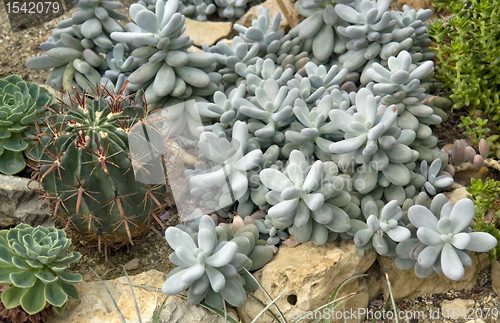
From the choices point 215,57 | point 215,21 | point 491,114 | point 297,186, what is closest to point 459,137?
point 491,114

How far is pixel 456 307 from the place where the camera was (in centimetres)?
227

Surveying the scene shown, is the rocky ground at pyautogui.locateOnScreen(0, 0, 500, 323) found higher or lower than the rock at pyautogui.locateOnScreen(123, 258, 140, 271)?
lower

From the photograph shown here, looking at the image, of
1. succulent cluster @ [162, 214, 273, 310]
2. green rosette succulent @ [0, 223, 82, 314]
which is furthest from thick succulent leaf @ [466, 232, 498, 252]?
green rosette succulent @ [0, 223, 82, 314]

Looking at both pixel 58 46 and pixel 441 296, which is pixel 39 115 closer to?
pixel 58 46

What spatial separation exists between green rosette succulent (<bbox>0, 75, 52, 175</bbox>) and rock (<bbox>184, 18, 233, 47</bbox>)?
1436mm

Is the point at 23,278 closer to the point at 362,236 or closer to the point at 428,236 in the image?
the point at 362,236

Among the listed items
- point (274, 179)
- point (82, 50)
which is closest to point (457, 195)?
point (274, 179)

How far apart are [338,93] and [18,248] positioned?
1762 mm

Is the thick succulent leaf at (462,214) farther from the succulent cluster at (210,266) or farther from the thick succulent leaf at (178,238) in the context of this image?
the thick succulent leaf at (178,238)

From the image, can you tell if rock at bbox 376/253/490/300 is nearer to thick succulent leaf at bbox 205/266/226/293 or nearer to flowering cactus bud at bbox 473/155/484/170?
flowering cactus bud at bbox 473/155/484/170

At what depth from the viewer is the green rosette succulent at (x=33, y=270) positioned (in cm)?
189

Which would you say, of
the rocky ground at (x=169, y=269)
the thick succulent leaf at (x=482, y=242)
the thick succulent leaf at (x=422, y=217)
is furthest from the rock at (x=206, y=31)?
the thick succulent leaf at (x=482, y=242)

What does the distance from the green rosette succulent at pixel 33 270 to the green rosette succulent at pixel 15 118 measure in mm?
646

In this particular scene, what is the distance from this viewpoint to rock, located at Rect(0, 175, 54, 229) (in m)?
2.46
